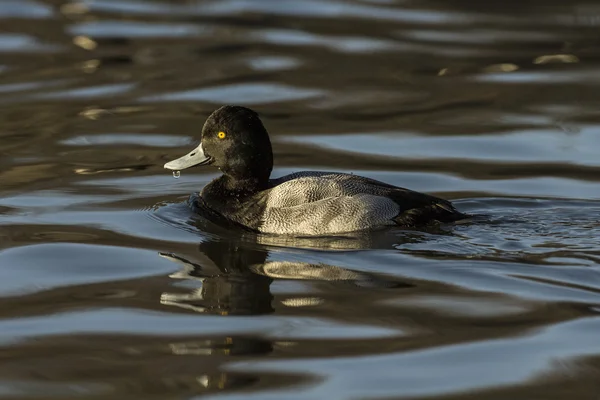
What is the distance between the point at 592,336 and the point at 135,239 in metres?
3.31

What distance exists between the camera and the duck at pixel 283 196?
832 centimetres

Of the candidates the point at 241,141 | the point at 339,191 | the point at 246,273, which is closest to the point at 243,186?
the point at 241,141

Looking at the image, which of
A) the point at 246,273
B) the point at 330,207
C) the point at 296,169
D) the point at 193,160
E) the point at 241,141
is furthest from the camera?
the point at 296,169

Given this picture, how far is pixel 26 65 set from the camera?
1397 cm

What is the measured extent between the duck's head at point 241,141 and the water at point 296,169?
0.52 metres

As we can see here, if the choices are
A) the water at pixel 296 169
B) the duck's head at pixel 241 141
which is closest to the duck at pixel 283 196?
the duck's head at pixel 241 141

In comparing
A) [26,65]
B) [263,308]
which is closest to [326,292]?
[263,308]

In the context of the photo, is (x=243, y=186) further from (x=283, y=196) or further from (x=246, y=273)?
(x=246, y=273)

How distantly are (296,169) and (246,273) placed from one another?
9.77ft

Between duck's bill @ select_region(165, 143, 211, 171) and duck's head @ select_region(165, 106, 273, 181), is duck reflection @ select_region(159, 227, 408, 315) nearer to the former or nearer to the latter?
duck's head @ select_region(165, 106, 273, 181)

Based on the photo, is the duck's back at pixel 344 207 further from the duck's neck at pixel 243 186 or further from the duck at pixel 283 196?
the duck's neck at pixel 243 186

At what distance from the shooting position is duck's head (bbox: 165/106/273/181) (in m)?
8.89

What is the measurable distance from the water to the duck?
0.17m

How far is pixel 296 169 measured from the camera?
10.4m
